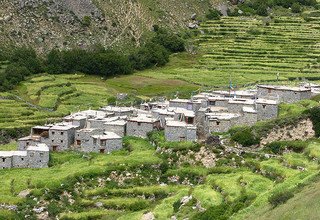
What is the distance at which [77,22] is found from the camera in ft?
372

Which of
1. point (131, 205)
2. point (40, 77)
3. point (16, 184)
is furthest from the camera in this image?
point (40, 77)

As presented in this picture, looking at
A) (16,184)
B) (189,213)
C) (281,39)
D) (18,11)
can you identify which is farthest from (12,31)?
(189,213)

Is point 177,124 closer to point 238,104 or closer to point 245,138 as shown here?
point 245,138

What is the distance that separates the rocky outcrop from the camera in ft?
174

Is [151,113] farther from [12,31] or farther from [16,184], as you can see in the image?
[12,31]

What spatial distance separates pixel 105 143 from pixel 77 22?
196 feet

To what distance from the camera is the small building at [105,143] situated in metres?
56.2

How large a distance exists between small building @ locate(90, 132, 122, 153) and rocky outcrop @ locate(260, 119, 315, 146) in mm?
11029

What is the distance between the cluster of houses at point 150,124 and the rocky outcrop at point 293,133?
4281 mm

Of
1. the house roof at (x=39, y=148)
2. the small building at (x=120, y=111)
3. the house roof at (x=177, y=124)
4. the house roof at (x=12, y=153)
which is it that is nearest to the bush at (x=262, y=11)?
the small building at (x=120, y=111)

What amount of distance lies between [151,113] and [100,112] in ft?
17.4

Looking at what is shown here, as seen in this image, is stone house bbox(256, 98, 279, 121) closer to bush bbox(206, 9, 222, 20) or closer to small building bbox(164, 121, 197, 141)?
small building bbox(164, 121, 197, 141)

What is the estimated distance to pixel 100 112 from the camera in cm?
6525

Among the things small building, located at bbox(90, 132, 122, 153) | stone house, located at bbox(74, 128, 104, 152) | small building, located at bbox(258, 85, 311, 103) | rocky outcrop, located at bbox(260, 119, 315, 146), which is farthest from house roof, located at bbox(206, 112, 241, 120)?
stone house, located at bbox(74, 128, 104, 152)
